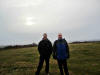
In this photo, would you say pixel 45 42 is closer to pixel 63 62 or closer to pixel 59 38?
pixel 59 38

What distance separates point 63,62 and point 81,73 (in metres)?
3.12

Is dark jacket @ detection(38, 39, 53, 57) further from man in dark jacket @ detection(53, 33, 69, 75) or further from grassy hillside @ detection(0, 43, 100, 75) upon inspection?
grassy hillside @ detection(0, 43, 100, 75)

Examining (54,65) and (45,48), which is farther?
(54,65)

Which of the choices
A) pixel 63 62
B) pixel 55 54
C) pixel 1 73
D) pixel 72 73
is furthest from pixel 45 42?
pixel 1 73

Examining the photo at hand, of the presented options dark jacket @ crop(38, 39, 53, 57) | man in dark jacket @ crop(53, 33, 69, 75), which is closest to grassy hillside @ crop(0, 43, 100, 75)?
dark jacket @ crop(38, 39, 53, 57)

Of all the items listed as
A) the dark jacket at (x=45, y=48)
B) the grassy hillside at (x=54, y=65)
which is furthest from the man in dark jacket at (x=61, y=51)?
the grassy hillside at (x=54, y=65)

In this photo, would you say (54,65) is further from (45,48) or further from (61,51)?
(61,51)

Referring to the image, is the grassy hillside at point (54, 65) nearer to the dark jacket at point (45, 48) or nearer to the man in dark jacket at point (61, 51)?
the dark jacket at point (45, 48)

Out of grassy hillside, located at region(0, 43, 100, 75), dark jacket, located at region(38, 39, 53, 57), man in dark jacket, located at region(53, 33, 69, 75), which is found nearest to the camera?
man in dark jacket, located at region(53, 33, 69, 75)

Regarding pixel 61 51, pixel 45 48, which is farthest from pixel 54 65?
pixel 61 51

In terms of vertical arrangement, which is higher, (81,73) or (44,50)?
(44,50)

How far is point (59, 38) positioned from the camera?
30.3 feet

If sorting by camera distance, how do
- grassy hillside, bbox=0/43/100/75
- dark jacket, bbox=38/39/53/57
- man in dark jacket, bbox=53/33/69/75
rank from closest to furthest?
1. man in dark jacket, bbox=53/33/69/75
2. dark jacket, bbox=38/39/53/57
3. grassy hillside, bbox=0/43/100/75

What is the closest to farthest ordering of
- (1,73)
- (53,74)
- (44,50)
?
(44,50) → (53,74) → (1,73)
